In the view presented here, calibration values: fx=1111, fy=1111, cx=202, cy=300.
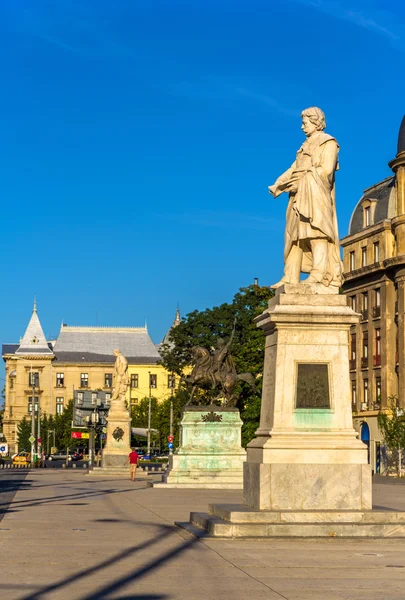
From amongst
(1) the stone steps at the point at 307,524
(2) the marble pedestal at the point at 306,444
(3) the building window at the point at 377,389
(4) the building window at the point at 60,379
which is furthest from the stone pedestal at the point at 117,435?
(4) the building window at the point at 60,379

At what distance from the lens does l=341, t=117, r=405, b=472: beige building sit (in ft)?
Answer: 238

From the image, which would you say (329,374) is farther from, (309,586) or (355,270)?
(355,270)

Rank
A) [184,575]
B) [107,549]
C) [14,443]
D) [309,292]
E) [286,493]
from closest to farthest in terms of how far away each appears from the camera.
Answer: [184,575]
[107,549]
[286,493]
[309,292]
[14,443]

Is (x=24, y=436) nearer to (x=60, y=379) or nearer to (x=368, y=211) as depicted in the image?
(x=60, y=379)

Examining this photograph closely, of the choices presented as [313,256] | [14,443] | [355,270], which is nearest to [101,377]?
[14,443]

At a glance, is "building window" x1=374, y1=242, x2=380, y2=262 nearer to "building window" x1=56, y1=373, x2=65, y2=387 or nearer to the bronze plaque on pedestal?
the bronze plaque on pedestal

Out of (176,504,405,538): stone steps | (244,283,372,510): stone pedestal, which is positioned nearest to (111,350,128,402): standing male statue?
(244,283,372,510): stone pedestal

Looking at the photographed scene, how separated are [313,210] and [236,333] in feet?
195

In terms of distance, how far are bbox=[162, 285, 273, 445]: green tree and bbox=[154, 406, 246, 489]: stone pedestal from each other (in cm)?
2852

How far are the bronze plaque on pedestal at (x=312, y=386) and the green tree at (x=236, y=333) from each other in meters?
50.9

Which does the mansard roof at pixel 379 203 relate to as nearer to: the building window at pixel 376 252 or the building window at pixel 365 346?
the building window at pixel 376 252

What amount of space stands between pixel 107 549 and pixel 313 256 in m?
5.64

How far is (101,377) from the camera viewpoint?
17212cm

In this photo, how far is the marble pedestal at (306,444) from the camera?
1526 cm
